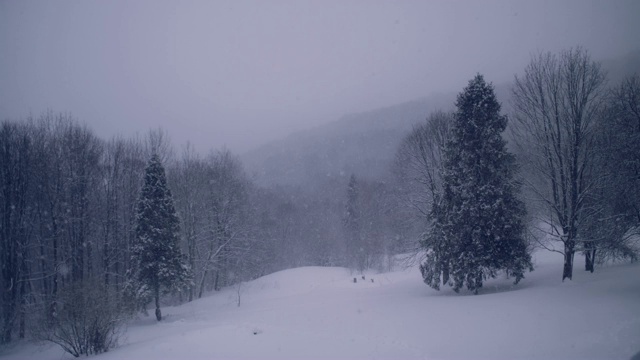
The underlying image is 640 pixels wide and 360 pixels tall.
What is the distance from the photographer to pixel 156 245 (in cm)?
2180

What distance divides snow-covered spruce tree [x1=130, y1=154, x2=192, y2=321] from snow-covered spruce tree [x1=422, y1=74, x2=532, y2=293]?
17882mm

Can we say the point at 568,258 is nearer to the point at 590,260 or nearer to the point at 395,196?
the point at 590,260

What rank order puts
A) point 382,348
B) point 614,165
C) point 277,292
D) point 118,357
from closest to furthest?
point 382,348, point 118,357, point 614,165, point 277,292

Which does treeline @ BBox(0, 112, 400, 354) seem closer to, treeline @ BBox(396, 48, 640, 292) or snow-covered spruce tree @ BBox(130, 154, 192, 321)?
snow-covered spruce tree @ BBox(130, 154, 192, 321)

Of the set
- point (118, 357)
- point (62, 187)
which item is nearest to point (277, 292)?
point (118, 357)

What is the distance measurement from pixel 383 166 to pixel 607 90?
72.3 meters

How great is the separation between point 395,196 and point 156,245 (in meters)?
18.7

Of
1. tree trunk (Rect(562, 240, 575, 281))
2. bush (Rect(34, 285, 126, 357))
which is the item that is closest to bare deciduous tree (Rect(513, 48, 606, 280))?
tree trunk (Rect(562, 240, 575, 281))

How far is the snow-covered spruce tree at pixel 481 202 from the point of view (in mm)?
14836

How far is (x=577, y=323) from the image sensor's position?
9.46 meters

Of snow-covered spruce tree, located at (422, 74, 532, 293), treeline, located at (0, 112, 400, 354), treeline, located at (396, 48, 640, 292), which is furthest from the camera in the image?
treeline, located at (0, 112, 400, 354)

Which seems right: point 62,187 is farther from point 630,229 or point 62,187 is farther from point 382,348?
point 630,229

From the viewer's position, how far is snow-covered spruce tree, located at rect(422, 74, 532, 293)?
14836 mm

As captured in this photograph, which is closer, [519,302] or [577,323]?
[577,323]
